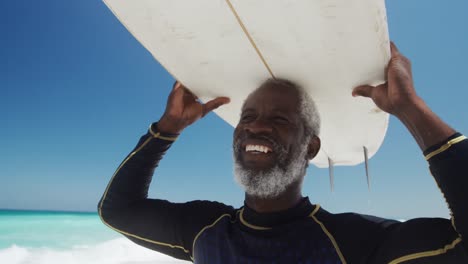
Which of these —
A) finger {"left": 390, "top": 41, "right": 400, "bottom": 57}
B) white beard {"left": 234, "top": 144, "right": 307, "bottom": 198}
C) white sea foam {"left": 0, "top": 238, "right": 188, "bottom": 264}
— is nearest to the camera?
finger {"left": 390, "top": 41, "right": 400, "bottom": 57}

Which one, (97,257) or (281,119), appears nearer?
(281,119)

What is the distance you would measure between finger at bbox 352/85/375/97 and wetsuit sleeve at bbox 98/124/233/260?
940 millimetres

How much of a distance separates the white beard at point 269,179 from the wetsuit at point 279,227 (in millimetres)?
111

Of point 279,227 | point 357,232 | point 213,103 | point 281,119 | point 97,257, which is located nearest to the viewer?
point 357,232

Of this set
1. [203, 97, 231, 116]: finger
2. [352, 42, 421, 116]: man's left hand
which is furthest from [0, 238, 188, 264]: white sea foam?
[352, 42, 421, 116]: man's left hand

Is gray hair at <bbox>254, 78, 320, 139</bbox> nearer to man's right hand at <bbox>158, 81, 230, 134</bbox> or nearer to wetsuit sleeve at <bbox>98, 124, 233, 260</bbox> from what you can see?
man's right hand at <bbox>158, 81, 230, 134</bbox>

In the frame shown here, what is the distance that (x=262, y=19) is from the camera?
4.62ft

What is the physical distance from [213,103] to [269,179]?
730 mm

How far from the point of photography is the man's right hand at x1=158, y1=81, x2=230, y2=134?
6.79ft

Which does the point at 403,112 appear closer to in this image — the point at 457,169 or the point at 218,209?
the point at 457,169

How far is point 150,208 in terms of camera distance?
6.33 feet

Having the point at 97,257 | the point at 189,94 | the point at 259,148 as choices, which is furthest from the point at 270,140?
the point at 97,257

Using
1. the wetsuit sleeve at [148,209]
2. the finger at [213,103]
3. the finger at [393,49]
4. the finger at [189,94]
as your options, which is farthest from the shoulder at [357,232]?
the finger at [189,94]

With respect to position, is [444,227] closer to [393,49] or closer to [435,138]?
[435,138]
